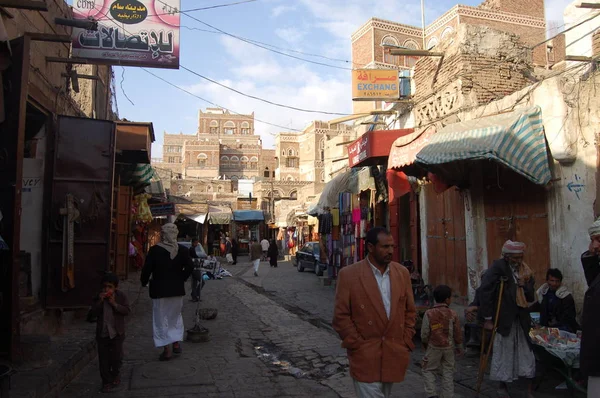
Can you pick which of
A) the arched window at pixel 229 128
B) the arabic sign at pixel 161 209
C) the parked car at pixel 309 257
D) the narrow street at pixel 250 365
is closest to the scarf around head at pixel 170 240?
the narrow street at pixel 250 365

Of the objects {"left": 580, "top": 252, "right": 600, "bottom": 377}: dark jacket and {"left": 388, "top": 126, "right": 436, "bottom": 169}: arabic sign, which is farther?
{"left": 388, "top": 126, "right": 436, "bottom": 169}: arabic sign

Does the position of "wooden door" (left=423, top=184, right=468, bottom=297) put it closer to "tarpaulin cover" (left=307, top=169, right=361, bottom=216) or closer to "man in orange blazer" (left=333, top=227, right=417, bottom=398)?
"tarpaulin cover" (left=307, top=169, right=361, bottom=216)

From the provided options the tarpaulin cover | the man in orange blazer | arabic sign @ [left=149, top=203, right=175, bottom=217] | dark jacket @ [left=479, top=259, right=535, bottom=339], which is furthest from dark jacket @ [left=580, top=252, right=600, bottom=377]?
arabic sign @ [left=149, top=203, right=175, bottom=217]

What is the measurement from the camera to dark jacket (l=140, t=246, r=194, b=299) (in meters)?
6.38

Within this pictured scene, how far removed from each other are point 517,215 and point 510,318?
3.51m

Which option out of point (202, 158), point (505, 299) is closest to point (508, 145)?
point (505, 299)

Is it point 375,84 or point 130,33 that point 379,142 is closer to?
point 375,84

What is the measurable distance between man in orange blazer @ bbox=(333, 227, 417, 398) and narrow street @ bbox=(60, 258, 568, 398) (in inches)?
84.1

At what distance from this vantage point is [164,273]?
21.1 feet

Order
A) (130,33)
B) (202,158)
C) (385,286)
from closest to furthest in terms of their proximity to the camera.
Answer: (385,286)
(130,33)
(202,158)

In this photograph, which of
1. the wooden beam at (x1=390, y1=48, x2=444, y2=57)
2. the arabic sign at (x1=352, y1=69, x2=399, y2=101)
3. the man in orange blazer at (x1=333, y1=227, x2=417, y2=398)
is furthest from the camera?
the arabic sign at (x1=352, y1=69, x2=399, y2=101)

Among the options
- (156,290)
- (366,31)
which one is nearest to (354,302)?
(156,290)

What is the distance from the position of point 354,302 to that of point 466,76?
24.8 feet

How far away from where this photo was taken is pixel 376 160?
38.6 ft
